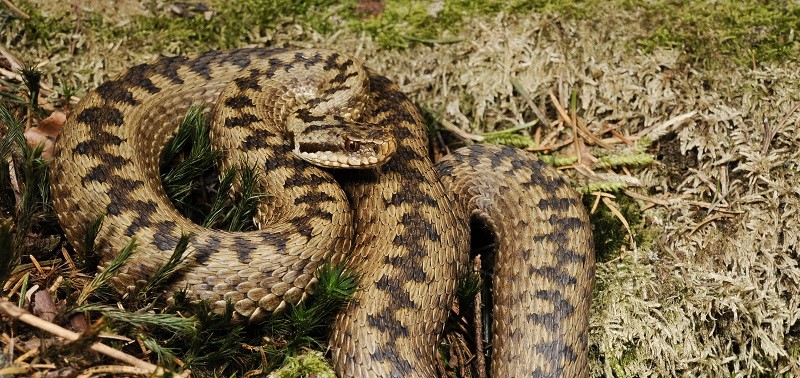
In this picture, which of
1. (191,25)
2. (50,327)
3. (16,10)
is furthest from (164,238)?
(16,10)

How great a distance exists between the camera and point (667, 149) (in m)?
6.08

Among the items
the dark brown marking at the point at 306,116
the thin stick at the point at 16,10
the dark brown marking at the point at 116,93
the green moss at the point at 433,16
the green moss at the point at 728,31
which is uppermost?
the thin stick at the point at 16,10

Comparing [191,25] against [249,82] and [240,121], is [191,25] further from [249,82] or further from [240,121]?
[240,121]

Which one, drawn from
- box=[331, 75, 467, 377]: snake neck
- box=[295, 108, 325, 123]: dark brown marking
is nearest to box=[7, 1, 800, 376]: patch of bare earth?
box=[295, 108, 325, 123]: dark brown marking

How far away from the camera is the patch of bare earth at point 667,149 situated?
17.6 ft

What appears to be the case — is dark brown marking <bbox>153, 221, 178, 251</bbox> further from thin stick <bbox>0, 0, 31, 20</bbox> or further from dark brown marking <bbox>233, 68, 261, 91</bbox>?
thin stick <bbox>0, 0, 31, 20</bbox>

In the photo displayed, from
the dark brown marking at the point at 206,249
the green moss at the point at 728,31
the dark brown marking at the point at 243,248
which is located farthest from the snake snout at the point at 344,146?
the green moss at the point at 728,31

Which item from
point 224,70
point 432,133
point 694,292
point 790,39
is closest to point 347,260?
point 432,133

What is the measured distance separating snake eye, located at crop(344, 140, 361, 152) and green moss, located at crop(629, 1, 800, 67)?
2.79 metres

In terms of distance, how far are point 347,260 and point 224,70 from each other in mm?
2184

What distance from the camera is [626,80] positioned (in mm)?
6281

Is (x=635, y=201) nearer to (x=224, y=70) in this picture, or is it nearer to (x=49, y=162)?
(x=224, y=70)

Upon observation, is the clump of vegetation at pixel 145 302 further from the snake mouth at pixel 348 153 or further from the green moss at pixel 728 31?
the green moss at pixel 728 31

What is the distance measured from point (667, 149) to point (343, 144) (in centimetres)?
274
